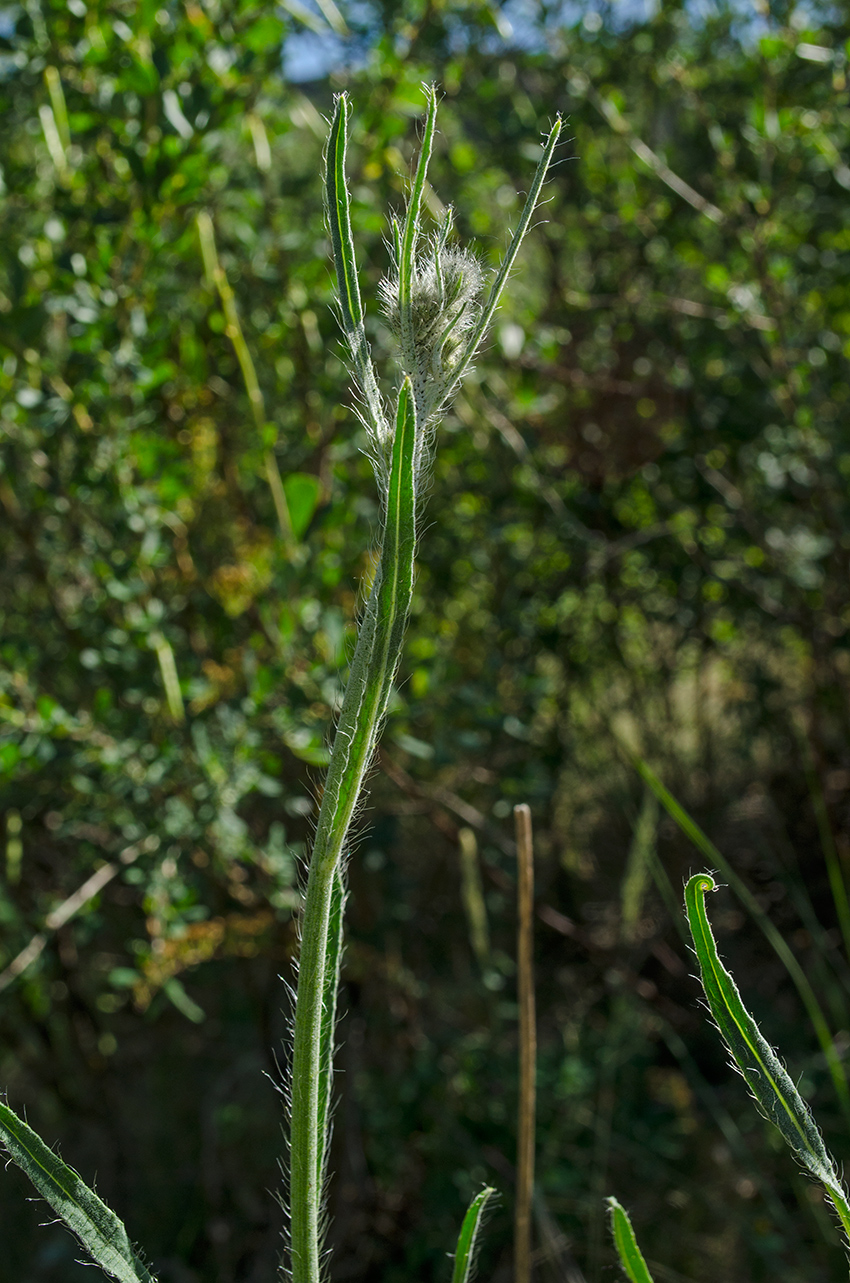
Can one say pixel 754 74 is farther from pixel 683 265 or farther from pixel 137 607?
pixel 137 607

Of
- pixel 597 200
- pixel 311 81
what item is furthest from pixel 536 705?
pixel 311 81

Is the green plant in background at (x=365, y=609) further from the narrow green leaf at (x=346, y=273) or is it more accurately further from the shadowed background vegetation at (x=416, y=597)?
the shadowed background vegetation at (x=416, y=597)

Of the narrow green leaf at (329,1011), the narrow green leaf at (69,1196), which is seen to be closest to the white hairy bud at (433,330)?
the narrow green leaf at (329,1011)

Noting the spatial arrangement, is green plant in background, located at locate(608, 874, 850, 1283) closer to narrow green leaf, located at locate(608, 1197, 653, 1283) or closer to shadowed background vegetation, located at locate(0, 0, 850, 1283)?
narrow green leaf, located at locate(608, 1197, 653, 1283)

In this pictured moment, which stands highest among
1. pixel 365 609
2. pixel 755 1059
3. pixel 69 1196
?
pixel 365 609

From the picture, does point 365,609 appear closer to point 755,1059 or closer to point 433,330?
point 433,330

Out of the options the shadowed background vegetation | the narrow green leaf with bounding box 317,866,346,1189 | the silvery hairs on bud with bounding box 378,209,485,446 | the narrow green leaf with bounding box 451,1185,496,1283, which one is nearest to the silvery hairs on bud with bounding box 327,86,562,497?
the silvery hairs on bud with bounding box 378,209,485,446

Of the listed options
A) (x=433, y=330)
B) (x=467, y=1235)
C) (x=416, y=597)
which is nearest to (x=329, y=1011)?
(x=467, y=1235)
